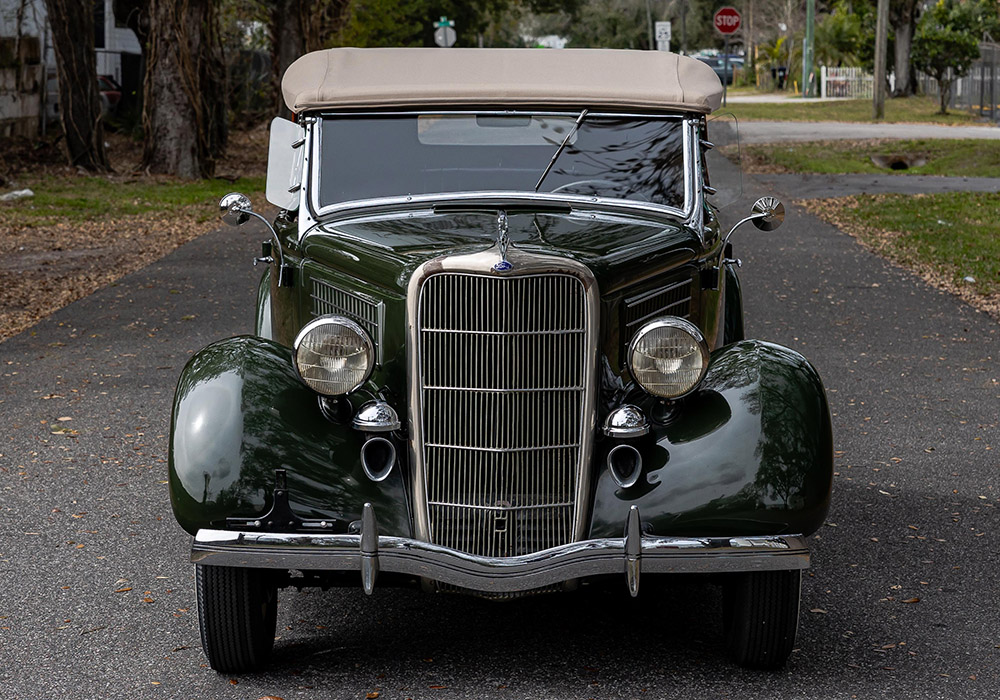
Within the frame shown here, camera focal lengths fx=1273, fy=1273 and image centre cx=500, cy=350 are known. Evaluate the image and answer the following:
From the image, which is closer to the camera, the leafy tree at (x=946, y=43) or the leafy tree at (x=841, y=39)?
the leafy tree at (x=946, y=43)

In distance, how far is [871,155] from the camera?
24.1 meters

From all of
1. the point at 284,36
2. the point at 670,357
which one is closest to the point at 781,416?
the point at 670,357

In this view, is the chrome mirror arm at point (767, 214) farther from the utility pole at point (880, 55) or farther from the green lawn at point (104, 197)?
the utility pole at point (880, 55)

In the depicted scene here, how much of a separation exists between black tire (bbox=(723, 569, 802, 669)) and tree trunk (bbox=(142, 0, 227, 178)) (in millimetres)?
16728

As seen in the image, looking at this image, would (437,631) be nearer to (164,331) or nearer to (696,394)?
(696,394)

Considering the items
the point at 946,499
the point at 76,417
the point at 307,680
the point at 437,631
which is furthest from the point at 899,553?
the point at 76,417

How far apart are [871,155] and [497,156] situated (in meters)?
20.5

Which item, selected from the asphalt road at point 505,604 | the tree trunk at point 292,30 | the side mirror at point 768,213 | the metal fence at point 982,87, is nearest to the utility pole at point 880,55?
the metal fence at point 982,87

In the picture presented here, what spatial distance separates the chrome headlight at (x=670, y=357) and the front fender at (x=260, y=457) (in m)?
0.82

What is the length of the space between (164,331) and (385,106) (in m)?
5.10

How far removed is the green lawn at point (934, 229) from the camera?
12406 millimetres

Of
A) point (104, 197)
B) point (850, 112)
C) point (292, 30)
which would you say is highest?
point (292, 30)

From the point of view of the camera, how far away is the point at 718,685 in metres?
3.97

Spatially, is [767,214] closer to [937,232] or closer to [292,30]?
[937,232]
